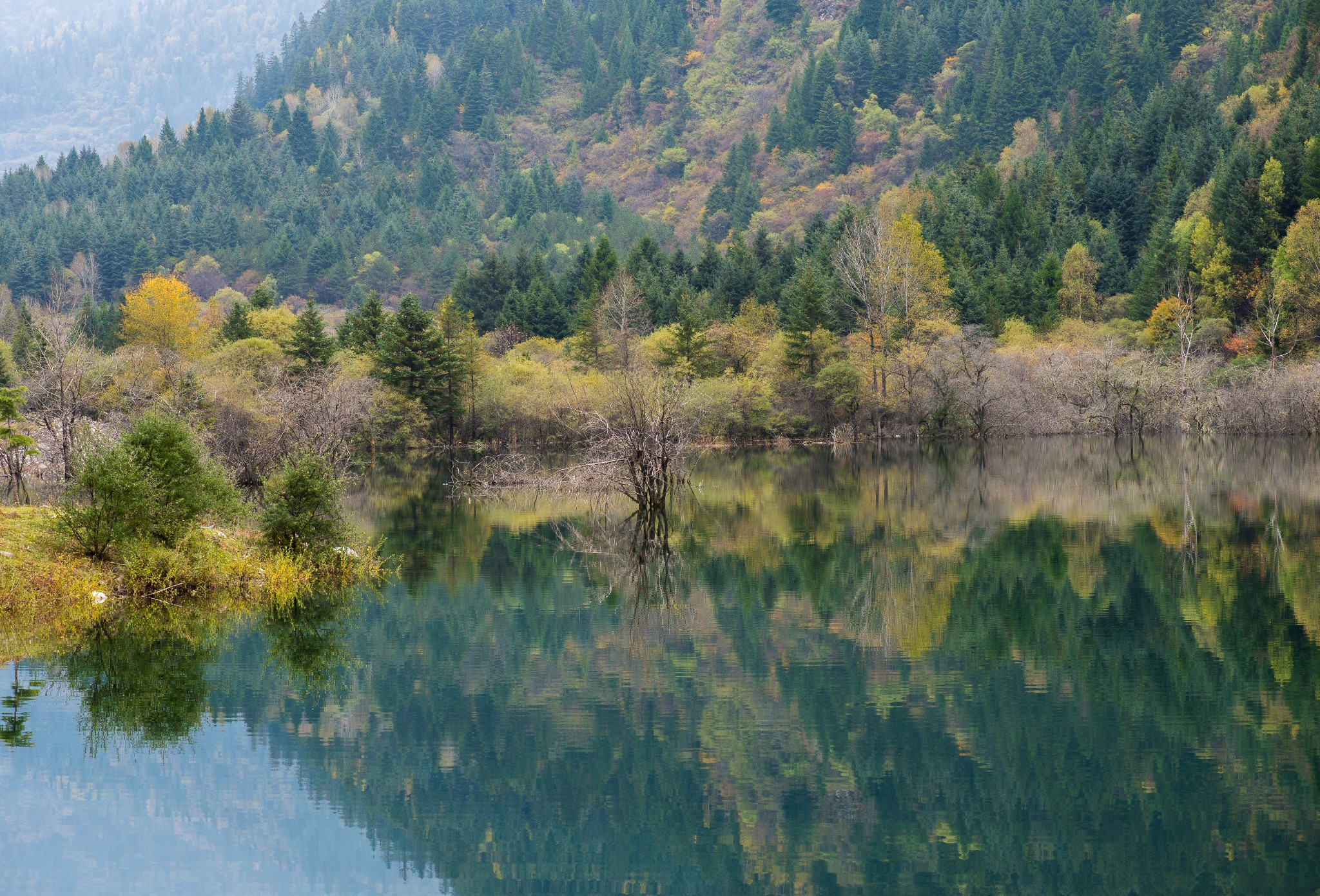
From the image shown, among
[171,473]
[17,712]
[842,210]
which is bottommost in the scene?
[17,712]

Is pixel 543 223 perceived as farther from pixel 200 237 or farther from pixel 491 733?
pixel 491 733

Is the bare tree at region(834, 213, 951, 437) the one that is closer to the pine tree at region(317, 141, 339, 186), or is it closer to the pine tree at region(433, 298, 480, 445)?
the pine tree at region(433, 298, 480, 445)

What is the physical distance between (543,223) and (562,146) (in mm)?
49247

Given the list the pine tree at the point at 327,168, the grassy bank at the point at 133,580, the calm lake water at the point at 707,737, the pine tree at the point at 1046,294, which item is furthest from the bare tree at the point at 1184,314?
the pine tree at the point at 327,168

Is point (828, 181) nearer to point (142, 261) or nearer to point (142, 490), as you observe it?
point (142, 261)

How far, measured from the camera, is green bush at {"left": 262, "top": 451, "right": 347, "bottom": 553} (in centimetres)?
2241

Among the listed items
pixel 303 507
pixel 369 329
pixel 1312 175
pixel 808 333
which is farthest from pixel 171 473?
pixel 1312 175

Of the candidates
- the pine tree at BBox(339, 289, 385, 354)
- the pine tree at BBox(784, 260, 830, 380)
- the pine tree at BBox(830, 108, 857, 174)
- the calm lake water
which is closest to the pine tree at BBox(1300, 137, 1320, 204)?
the pine tree at BBox(784, 260, 830, 380)

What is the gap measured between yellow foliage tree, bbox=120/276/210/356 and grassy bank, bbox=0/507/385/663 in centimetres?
6245

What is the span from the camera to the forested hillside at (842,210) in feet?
242

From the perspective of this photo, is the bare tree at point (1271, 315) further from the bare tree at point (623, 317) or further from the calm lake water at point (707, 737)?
the calm lake water at point (707, 737)

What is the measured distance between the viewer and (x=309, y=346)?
67.1m

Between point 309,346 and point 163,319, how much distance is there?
A: 994 inches

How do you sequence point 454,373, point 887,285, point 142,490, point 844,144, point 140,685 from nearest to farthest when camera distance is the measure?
point 140,685 < point 142,490 < point 454,373 < point 887,285 < point 844,144
